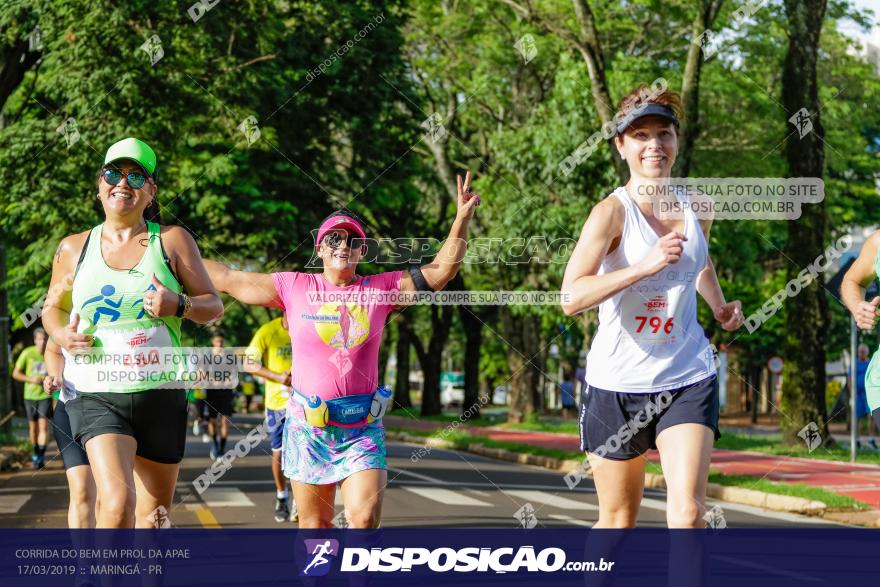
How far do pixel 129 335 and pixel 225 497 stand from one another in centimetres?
802

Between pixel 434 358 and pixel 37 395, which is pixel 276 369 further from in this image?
pixel 434 358

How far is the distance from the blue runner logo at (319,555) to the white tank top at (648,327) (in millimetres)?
1426

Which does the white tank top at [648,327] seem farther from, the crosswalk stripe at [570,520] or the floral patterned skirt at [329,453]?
the crosswalk stripe at [570,520]

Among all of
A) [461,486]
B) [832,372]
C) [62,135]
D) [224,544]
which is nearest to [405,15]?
[62,135]

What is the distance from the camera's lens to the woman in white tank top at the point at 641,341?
16.5 ft

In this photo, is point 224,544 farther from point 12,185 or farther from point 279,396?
point 12,185

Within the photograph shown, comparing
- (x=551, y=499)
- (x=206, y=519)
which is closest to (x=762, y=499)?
(x=551, y=499)

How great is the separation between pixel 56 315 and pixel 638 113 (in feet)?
9.03

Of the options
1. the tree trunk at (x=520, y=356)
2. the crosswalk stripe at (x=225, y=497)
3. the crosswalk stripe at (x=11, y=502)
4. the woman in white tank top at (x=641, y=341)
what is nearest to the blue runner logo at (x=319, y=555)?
the woman in white tank top at (x=641, y=341)

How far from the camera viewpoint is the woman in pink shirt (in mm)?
5777

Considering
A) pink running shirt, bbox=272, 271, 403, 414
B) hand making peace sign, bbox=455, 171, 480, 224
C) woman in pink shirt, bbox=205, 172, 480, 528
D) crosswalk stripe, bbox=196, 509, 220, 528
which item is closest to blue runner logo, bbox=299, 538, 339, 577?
woman in pink shirt, bbox=205, 172, 480, 528

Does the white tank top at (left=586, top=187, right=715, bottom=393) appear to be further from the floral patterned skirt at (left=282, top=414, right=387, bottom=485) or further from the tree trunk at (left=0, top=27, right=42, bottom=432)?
the tree trunk at (left=0, top=27, right=42, bottom=432)

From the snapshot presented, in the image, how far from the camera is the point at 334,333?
596 cm

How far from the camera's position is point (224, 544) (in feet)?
31.0
